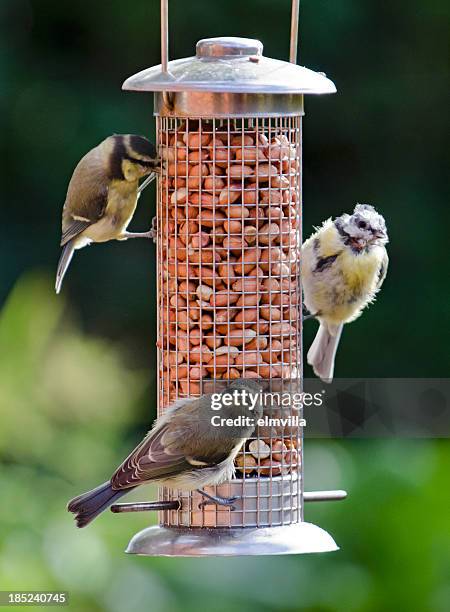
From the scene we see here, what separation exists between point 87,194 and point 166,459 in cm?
102

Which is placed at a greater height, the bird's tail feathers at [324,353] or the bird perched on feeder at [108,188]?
the bird perched on feeder at [108,188]

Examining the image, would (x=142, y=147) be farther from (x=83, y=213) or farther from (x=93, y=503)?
(x=93, y=503)

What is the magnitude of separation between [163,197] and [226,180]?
22 centimetres

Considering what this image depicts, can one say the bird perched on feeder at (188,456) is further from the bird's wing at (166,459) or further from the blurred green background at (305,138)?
the blurred green background at (305,138)

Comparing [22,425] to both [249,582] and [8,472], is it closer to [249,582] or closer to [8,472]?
[8,472]

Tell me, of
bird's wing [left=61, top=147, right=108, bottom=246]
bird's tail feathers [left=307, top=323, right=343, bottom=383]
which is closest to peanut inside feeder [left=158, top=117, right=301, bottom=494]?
bird's wing [left=61, top=147, right=108, bottom=246]

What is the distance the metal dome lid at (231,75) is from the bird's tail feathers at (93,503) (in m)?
1.15

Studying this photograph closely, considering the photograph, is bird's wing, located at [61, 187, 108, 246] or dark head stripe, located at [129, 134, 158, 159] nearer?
dark head stripe, located at [129, 134, 158, 159]

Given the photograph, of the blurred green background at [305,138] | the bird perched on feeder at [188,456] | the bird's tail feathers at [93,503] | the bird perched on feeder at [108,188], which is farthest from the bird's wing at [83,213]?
the blurred green background at [305,138]

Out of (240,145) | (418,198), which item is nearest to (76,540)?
(240,145)

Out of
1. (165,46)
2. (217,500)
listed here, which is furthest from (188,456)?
(165,46)

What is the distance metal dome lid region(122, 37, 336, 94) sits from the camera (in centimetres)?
483

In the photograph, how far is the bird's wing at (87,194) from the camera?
5.54 meters

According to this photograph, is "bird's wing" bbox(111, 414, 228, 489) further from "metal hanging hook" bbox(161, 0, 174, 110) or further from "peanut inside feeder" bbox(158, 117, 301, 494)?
"metal hanging hook" bbox(161, 0, 174, 110)
